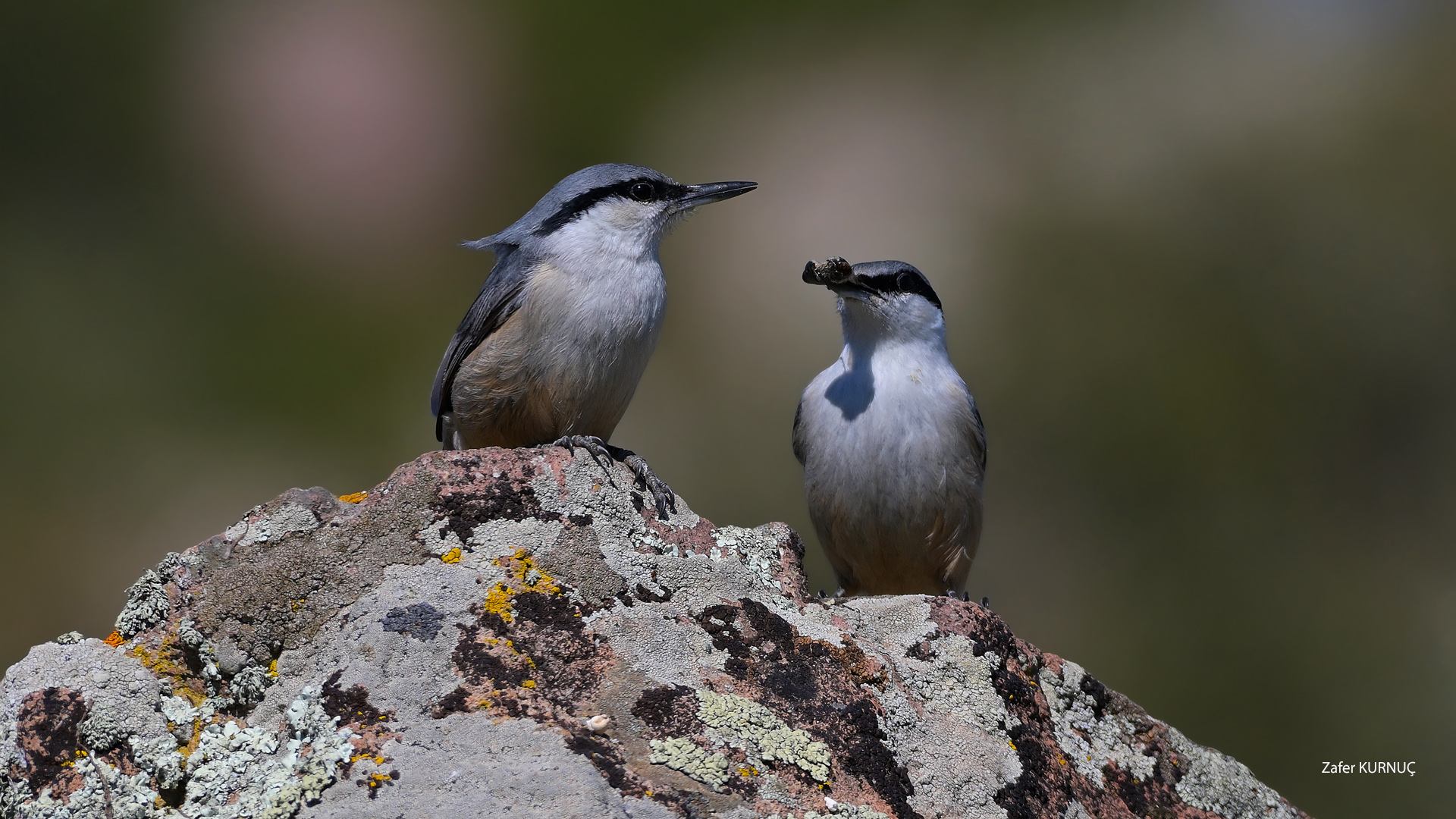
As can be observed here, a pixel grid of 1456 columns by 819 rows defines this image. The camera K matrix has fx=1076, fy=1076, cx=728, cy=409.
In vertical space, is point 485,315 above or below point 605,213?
below

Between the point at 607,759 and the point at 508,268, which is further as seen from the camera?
the point at 508,268

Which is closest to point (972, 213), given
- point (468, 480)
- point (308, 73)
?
point (308, 73)

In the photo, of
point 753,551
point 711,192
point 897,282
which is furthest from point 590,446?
point 897,282

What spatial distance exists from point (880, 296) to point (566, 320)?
1.50 m

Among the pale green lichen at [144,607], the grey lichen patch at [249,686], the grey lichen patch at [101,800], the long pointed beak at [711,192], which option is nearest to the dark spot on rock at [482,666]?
the grey lichen patch at [249,686]

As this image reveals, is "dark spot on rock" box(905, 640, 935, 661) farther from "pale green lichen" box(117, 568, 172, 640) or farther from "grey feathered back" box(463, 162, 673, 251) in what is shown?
"grey feathered back" box(463, 162, 673, 251)

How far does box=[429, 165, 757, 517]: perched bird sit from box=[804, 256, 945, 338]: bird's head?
733mm

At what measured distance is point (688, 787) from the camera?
7.90 feet

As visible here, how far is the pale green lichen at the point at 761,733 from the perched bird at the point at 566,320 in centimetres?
156

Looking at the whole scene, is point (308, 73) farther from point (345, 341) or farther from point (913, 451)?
point (913, 451)

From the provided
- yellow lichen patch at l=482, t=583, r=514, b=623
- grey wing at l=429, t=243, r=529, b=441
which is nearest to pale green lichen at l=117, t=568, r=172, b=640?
yellow lichen patch at l=482, t=583, r=514, b=623

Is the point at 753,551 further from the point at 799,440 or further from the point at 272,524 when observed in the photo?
the point at 799,440

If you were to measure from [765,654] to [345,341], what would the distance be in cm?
950

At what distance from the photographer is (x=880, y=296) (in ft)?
15.9
